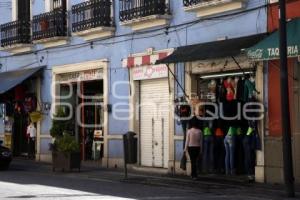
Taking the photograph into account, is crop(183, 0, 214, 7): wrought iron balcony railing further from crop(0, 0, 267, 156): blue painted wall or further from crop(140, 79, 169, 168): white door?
crop(140, 79, 169, 168): white door

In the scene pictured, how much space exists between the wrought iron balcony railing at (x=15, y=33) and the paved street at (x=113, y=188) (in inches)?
318

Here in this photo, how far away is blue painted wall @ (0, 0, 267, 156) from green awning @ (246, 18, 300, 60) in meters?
1.33

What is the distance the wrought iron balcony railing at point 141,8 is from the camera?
19.3 metres

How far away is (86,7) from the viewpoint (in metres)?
22.2

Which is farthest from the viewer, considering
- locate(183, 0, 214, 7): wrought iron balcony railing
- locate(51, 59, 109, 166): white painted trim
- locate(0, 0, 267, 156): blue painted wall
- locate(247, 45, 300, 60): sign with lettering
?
→ locate(51, 59, 109, 166): white painted trim

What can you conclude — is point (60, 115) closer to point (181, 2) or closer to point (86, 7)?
point (86, 7)

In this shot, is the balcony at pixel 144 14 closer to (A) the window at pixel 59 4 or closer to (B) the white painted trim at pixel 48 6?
(A) the window at pixel 59 4

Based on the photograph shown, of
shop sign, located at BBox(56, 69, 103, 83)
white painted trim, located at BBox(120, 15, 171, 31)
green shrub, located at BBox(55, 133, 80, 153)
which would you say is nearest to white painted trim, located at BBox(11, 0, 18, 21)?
shop sign, located at BBox(56, 69, 103, 83)

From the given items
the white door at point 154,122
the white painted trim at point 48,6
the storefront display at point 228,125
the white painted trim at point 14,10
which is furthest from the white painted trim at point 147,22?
the white painted trim at point 14,10

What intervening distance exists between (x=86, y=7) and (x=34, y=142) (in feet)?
21.9

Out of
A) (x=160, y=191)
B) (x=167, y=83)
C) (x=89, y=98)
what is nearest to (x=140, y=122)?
(x=167, y=83)

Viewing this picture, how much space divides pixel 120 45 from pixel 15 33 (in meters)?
6.80

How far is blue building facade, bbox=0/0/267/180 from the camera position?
17.6 m

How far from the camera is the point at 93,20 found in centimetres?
2183
